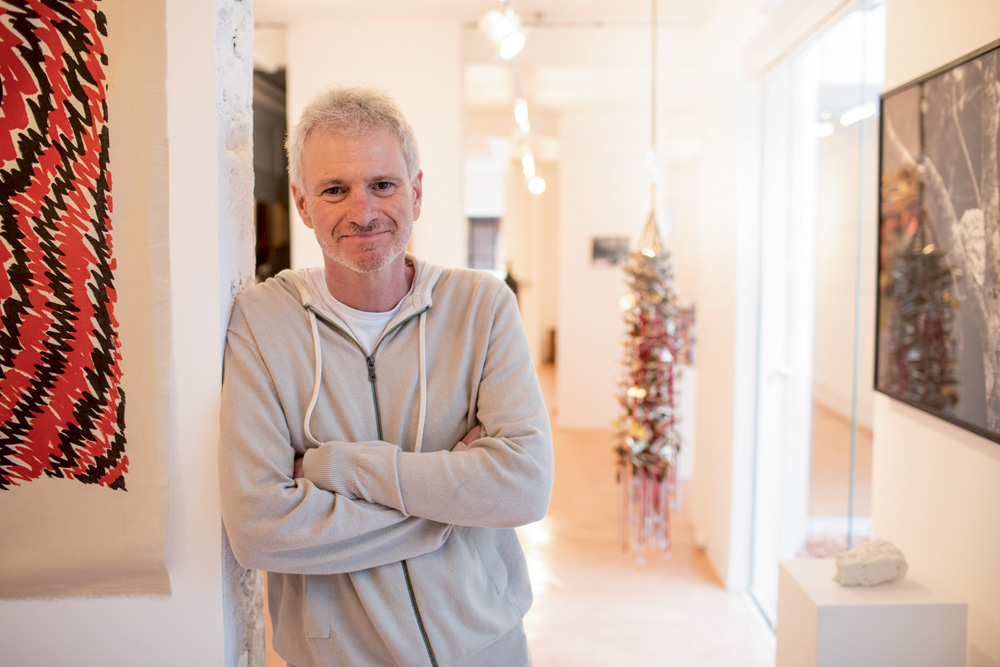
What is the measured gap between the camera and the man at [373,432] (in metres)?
1.31

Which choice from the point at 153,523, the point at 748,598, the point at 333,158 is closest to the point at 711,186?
the point at 748,598

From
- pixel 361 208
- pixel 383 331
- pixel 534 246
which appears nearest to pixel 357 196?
pixel 361 208

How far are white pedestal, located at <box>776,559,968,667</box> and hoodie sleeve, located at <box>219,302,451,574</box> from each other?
1273 millimetres

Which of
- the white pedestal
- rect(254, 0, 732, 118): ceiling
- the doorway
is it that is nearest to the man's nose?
the white pedestal

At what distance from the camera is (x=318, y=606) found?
140cm

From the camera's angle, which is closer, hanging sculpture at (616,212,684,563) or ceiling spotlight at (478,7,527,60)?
ceiling spotlight at (478,7,527,60)

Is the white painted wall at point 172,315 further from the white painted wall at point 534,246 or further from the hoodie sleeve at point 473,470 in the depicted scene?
the white painted wall at point 534,246

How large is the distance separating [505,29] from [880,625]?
2.32 m

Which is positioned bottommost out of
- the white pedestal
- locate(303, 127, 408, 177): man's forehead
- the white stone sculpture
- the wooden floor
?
the wooden floor

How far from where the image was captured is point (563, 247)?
317 inches

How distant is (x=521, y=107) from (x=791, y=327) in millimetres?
2254

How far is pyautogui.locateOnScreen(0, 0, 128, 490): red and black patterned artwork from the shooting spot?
4.33 feet

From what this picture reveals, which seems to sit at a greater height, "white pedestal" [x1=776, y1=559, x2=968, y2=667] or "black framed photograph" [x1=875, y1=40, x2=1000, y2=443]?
"black framed photograph" [x1=875, y1=40, x2=1000, y2=443]

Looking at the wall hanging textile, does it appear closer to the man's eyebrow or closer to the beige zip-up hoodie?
the beige zip-up hoodie
